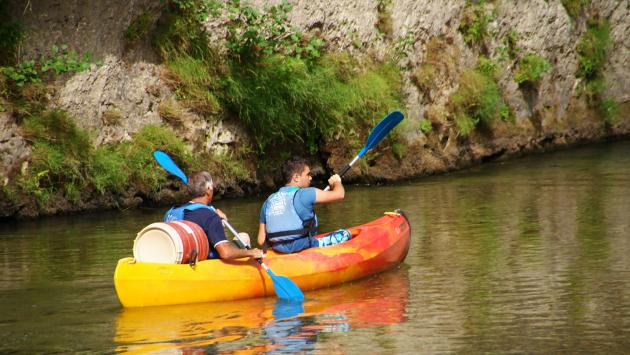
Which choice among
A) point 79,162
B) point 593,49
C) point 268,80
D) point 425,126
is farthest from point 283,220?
point 593,49

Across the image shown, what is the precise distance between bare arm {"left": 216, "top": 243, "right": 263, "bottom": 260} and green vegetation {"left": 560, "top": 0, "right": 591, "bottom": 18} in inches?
530

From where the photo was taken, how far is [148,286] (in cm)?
843

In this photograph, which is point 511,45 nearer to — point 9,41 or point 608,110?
point 608,110

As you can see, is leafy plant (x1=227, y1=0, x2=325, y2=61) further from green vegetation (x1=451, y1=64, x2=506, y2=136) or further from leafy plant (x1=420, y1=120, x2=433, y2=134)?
green vegetation (x1=451, y1=64, x2=506, y2=136)

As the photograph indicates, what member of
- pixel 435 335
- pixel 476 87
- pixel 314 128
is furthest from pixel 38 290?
pixel 476 87

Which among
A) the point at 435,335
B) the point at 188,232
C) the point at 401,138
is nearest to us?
the point at 435,335

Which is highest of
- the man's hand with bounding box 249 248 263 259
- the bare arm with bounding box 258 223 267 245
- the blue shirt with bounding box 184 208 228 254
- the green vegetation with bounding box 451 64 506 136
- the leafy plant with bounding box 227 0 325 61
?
the leafy plant with bounding box 227 0 325 61

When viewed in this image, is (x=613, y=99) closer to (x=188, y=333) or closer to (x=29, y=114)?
(x=29, y=114)

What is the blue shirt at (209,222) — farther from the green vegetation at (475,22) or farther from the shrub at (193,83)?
the green vegetation at (475,22)

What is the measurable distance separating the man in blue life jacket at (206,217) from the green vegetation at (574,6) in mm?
13464

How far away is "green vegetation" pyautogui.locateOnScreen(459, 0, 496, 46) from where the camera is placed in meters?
19.0

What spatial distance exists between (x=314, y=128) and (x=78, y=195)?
374cm

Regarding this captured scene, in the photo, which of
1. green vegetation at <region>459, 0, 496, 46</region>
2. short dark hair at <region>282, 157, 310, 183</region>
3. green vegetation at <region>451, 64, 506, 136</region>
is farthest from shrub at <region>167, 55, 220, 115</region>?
short dark hair at <region>282, 157, 310, 183</region>

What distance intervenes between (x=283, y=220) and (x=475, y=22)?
34.9 ft
